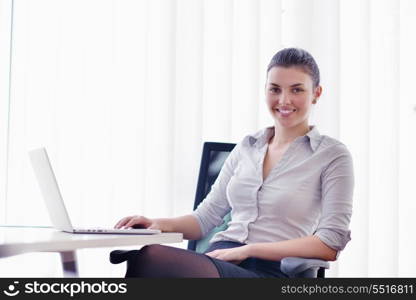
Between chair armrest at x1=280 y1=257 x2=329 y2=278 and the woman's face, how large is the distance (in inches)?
20.5

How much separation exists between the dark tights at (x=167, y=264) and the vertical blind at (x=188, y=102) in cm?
123

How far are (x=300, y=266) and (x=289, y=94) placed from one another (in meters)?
0.61

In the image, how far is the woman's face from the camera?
6.23 ft

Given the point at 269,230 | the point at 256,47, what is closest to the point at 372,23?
the point at 256,47

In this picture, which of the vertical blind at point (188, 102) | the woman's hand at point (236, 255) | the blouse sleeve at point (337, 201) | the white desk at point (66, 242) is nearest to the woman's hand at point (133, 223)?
the white desk at point (66, 242)

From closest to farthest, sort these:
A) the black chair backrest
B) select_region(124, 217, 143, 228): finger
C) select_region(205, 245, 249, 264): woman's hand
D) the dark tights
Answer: the dark tights < select_region(205, 245, 249, 264): woman's hand < select_region(124, 217, 143, 228): finger < the black chair backrest

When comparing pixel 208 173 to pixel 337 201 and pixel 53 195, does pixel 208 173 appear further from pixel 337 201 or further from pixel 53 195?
pixel 53 195

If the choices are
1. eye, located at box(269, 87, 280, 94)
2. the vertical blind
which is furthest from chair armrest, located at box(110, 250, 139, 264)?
the vertical blind

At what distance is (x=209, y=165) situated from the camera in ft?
7.28

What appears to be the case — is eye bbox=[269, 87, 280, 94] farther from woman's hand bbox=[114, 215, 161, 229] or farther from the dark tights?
the dark tights

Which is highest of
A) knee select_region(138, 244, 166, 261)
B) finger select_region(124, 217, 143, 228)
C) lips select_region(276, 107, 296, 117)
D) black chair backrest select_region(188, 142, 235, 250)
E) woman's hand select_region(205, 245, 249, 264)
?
lips select_region(276, 107, 296, 117)

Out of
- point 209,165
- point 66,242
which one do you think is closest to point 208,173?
point 209,165

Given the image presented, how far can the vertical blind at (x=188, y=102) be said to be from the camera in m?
2.61

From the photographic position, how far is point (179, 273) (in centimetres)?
143
